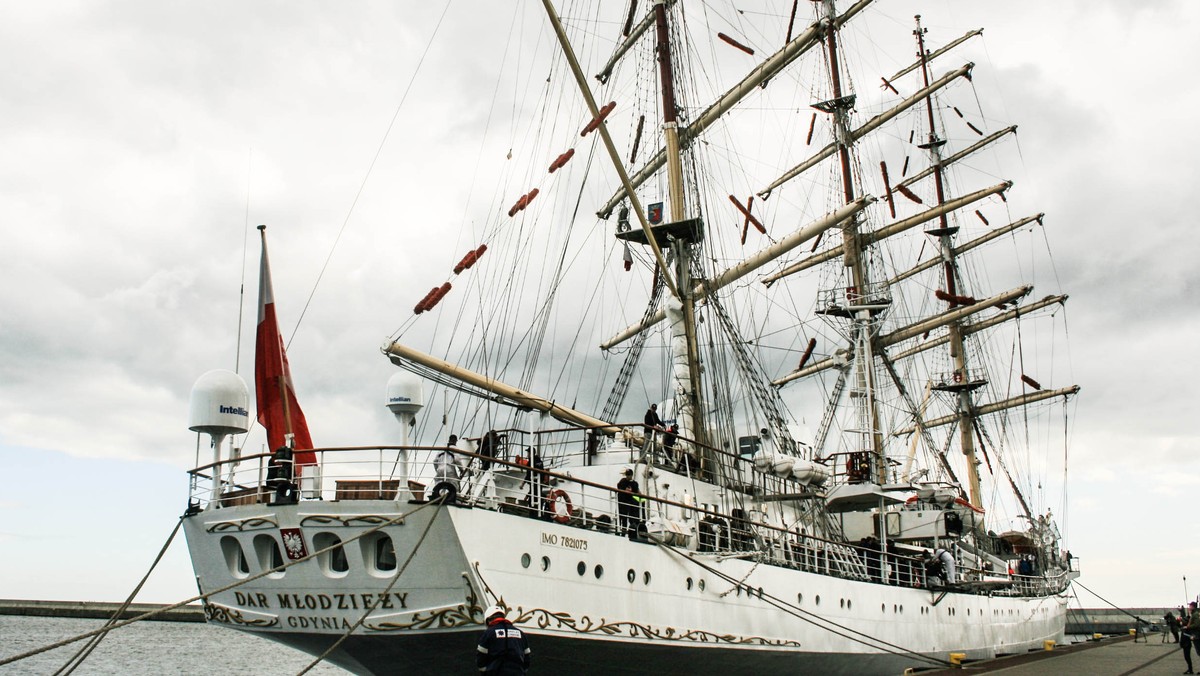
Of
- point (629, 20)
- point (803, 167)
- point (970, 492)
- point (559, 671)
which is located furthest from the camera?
point (970, 492)

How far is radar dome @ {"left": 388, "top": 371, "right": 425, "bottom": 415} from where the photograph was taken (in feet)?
50.7

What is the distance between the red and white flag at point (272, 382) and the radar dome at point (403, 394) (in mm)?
1832

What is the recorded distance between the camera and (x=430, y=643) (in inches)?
543

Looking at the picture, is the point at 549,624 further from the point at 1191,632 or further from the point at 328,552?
the point at 1191,632

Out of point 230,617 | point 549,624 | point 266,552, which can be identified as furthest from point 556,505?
point 230,617

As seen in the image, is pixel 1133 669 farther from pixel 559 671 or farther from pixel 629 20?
pixel 629 20

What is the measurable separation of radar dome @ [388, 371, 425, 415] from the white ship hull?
2.40 m

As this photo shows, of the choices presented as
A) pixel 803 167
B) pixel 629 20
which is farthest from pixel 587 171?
pixel 803 167

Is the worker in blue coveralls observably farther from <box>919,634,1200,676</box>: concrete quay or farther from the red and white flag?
<box>919,634,1200,676</box>: concrete quay

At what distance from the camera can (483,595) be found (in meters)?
13.0

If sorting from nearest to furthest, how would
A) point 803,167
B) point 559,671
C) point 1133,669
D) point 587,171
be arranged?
point 559,671
point 1133,669
point 587,171
point 803,167

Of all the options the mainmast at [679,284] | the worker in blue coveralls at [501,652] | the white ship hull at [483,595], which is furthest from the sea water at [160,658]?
the worker in blue coveralls at [501,652]

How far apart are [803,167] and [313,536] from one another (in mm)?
38485

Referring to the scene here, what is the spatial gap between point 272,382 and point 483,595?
5.98 meters
